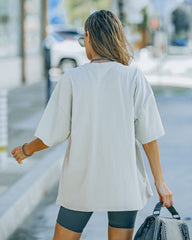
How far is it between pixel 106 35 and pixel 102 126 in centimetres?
43

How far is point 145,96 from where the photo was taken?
2486mm

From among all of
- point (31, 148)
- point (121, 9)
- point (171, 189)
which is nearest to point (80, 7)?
point (121, 9)

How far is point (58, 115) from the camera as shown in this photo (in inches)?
98.2

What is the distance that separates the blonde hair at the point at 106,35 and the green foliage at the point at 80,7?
61097 millimetres

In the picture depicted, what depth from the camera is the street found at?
459 centimetres

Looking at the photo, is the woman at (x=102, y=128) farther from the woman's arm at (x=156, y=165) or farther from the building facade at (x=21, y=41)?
the building facade at (x=21, y=41)

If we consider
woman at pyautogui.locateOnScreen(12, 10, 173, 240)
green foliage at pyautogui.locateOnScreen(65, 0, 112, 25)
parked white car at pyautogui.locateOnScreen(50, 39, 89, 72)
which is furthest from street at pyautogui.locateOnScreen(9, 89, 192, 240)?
green foliage at pyautogui.locateOnScreen(65, 0, 112, 25)

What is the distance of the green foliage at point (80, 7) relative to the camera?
62.9 metres

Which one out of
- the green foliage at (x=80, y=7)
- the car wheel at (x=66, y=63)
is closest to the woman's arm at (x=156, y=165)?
the car wheel at (x=66, y=63)

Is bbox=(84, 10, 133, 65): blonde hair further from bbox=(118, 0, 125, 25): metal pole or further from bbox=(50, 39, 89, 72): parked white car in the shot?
bbox=(50, 39, 89, 72): parked white car

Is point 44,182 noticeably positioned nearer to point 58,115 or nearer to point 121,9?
point 58,115

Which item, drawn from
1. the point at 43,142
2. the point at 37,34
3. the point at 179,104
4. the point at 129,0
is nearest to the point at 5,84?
the point at 37,34

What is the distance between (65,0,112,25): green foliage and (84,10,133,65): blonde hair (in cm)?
6110

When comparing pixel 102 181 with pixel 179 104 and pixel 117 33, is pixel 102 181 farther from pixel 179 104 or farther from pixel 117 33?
pixel 179 104
